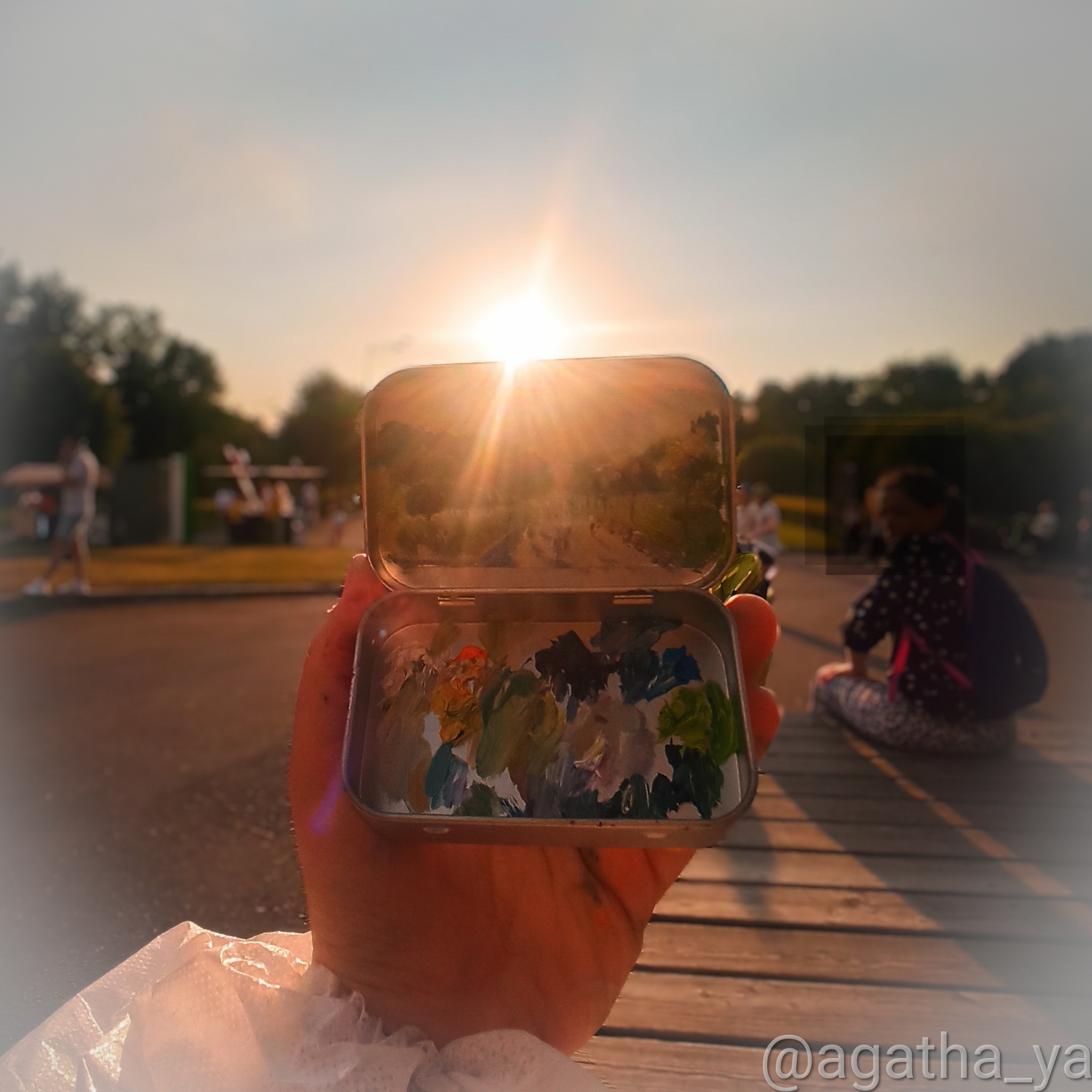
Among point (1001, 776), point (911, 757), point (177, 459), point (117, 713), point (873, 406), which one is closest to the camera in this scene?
point (1001, 776)

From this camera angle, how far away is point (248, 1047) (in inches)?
50.1

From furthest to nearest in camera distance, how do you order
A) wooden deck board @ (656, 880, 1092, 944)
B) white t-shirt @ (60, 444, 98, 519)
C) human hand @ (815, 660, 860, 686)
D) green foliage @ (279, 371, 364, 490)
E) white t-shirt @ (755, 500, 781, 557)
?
green foliage @ (279, 371, 364, 490)
white t-shirt @ (60, 444, 98, 519)
white t-shirt @ (755, 500, 781, 557)
human hand @ (815, 660, 860, 686)
wooden deck board @ (656, 880, 1092, 944)

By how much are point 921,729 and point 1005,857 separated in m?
1.19

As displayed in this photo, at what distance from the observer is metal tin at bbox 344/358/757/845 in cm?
132

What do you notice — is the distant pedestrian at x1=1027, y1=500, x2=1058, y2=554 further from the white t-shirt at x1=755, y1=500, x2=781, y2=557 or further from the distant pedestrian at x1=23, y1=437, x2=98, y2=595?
the distant pedestrian at x1=23, y1=437, x2=98, y2=595

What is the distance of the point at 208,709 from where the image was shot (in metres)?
6.11

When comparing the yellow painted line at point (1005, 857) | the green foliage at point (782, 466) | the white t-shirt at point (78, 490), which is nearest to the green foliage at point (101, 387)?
the green foliage at point (782, 466)

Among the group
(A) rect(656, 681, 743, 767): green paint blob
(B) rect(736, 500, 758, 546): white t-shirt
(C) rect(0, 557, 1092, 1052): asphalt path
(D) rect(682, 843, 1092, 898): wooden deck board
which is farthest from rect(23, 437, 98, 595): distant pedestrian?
(A) rect(656, 681, 743, 767): green paint blob

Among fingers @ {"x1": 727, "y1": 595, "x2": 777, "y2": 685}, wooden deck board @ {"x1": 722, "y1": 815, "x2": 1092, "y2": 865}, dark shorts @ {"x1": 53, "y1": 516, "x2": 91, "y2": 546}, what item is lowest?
wooden deck board @ {"x1": 722, "y1": 815, "x2": 1092, "y2": 865}

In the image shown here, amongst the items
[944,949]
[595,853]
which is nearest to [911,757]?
[944,949]

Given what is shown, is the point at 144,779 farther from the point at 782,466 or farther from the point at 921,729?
the point at 782,466

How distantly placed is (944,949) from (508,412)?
5.35ft

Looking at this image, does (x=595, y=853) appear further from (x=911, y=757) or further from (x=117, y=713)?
(x=117, y=713)

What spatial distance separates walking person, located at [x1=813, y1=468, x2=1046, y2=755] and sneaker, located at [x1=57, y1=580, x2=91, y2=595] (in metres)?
9.88
